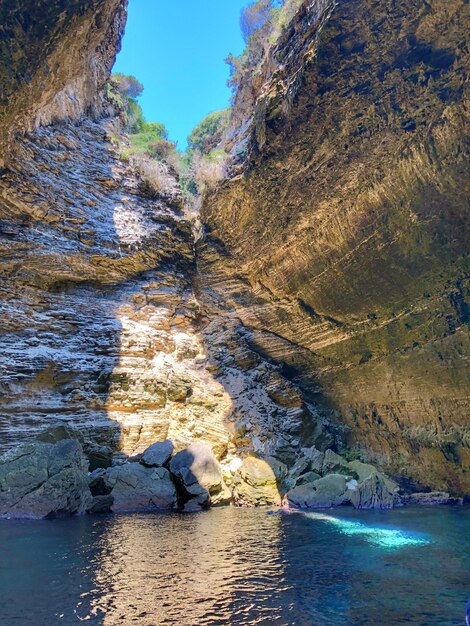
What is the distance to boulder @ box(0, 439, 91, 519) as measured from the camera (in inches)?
428

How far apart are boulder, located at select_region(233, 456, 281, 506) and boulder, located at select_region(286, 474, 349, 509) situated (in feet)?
3.07

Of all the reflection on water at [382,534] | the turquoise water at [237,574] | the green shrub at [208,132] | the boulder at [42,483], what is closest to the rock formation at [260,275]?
the boulder at [42,483]

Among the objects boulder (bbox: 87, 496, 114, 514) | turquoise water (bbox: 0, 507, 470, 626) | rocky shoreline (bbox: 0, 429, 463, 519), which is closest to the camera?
turquoise water (bbox: 0, 507, 470, 626)

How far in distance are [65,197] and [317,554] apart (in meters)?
15.0

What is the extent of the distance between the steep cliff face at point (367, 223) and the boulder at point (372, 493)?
4.85 feet

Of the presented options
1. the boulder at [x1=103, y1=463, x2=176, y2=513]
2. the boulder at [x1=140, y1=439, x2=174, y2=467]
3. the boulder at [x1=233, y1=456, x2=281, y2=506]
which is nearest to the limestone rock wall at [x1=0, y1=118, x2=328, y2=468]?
the boulder at [x1=140, y1=439, x2=174, y2=467]

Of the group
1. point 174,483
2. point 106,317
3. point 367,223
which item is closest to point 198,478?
point 174,483

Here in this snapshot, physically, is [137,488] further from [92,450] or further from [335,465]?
[335,465]

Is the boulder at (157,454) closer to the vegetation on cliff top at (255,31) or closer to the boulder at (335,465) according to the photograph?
the boulder at (335,465)

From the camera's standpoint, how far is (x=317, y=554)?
21.5ft

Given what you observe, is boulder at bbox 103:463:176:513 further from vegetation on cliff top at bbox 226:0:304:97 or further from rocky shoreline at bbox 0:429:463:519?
vegetation on cliff top at bbox 226:0:304:97

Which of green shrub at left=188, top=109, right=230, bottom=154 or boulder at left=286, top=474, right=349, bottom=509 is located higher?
green shrub at left=188, top=109, right=230, bottom=154

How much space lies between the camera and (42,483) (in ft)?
36.9

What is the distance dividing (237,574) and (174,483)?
8.08m
